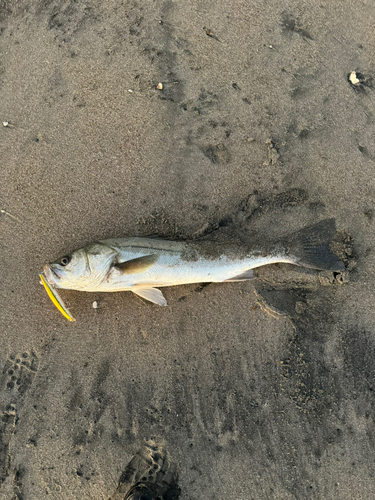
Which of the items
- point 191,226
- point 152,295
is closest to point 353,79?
point 191,226

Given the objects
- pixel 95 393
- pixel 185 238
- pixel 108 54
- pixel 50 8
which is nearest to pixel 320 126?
pixel 185 238

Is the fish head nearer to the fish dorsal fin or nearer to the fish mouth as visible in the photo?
the fish mouth

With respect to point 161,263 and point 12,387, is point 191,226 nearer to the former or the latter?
point 161,263

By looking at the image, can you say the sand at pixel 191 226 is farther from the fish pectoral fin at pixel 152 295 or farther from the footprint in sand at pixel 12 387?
the fish pectoral fin at pixel 152 295

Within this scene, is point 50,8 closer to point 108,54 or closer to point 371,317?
point 108,54

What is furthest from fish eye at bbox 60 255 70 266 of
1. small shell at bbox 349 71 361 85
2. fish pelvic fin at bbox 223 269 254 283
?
small shell at bbox 349 71 361 85

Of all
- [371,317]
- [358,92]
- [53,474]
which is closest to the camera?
[53,474]
